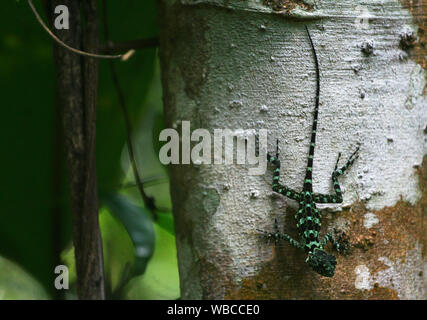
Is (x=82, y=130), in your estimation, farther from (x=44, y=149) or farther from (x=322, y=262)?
(x=322, y=262)

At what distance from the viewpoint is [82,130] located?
70.6 inches

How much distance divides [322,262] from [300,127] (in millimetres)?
494

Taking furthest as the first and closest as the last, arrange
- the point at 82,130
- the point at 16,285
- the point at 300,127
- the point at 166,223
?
the point at 16,285
the point at 166,223
the point at 82,130
the point at 300,127

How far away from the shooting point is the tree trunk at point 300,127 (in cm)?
160

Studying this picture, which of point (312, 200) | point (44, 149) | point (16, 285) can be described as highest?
point (44, 149)

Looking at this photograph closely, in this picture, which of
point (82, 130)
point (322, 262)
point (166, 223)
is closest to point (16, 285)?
point (166, 223)

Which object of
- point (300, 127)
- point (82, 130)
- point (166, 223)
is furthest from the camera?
point (166, 223)

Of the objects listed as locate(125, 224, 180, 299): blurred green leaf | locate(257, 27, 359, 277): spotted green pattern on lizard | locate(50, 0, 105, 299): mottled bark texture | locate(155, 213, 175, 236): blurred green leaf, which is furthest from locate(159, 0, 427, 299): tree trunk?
locate(125, 224, 180, 299): blurred green leaf

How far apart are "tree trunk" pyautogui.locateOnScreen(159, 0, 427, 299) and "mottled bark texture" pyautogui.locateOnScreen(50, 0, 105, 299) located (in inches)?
15.3

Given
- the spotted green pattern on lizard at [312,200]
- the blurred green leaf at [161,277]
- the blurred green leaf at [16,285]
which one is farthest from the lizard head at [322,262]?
the blurred green leaf at [16,285]

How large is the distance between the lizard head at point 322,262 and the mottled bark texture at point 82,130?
86 centimetres

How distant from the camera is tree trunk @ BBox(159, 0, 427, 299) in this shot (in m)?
1.60

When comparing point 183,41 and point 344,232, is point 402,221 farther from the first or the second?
point 183,41

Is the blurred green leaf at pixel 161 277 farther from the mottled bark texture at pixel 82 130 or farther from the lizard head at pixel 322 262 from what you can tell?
the lizard head at pixel 322 262
